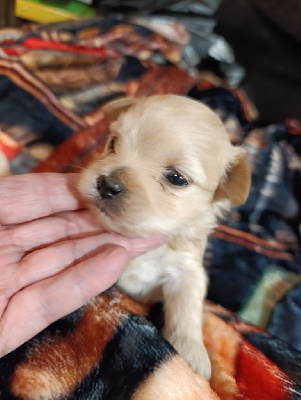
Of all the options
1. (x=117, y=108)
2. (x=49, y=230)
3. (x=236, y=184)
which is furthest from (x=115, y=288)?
(x=117, y=108)

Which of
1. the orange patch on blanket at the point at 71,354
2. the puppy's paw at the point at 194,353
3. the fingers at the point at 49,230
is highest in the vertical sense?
the fingers at the point at 49,230

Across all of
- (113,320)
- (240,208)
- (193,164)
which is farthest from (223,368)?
(240,208)

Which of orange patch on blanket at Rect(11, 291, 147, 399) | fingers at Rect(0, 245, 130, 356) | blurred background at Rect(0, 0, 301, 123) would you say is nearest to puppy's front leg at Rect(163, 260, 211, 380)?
orange patch on blanket at Rect(11, 291, 147, 399)

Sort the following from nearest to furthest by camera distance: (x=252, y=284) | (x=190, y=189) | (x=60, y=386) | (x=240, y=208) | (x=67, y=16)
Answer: (x=60, y=386)
(x=190, y=189)
(x=252, y=284)
(x=240, y=208)
(x=67, y=16)

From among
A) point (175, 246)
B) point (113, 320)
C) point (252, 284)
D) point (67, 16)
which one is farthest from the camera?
point (67, 16)

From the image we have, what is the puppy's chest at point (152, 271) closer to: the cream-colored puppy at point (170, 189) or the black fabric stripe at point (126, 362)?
the cream-colored puppy at point (170, 189)

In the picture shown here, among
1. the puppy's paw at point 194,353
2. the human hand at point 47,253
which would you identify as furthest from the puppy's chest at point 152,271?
the puppy's paw at point 194,353

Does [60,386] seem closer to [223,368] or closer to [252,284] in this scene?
[223,368]

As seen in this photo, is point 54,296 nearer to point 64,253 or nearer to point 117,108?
point 64,253
